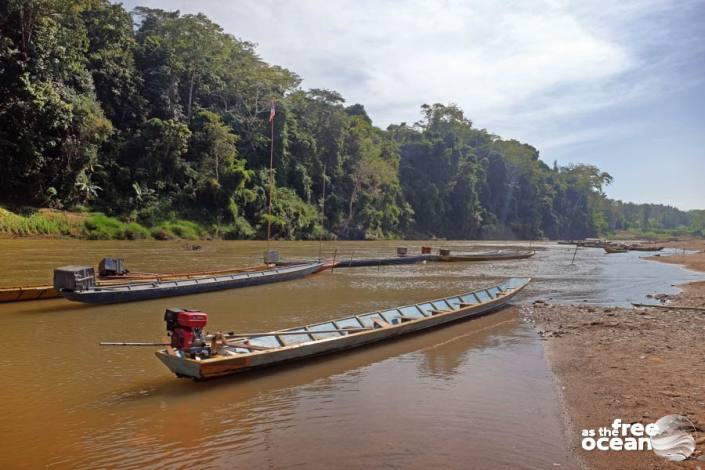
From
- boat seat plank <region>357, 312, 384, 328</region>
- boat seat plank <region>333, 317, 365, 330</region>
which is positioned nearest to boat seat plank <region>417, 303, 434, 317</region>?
boat seat plank <region>357, 312, 384, 328</region>

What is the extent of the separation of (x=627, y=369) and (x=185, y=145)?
48.0 m

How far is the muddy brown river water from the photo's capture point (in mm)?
5457

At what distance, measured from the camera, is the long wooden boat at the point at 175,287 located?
1461 centimetres

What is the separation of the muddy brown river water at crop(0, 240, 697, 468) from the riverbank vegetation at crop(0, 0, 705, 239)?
99.9ft

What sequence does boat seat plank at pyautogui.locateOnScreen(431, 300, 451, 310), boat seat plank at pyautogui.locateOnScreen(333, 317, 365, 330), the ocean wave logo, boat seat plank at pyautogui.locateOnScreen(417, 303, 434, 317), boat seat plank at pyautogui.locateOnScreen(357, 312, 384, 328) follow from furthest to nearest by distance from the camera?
boat seat plank at pyautogui.locateOnScreen(431, 300, 451, 310), boat seat plank at pyautogui.locateOnScreen(417, 303, 434, 317), boat seat plank at pyautogui.locateOnScreen(357, 312, 384, 328), boat seat plank at pyautogui.locateOnScreen(333, 317, 365, 330), the ocean wave logo

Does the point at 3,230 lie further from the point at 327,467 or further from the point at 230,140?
the point at 327,467

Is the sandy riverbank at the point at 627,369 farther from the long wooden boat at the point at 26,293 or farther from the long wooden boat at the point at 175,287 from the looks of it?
the long wooden boat at the point at 26,293

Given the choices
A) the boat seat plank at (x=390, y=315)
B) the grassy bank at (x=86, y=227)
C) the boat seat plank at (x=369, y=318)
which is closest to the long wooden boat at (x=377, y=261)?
the boat seat plank at (x=390, y=315)

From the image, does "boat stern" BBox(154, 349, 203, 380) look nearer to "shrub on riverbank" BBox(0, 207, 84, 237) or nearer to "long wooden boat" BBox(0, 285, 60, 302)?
"long wooden boat" BBox(0, 285, 60, 302)

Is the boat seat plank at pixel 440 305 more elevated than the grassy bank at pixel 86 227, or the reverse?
the grassy bank at pixel 86 227

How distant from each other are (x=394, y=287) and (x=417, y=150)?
8152 centimetres

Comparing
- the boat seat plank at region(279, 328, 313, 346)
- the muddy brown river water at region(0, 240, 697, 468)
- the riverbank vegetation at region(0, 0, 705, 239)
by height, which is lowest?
the muddy brown river water at region(0, 240, 697, 468)

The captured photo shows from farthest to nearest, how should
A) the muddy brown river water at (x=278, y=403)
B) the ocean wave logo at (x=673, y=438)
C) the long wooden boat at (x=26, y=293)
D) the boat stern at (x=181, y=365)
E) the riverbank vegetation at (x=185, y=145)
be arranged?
the riverbank vegetation at (x=185, y=145), the long wooden boat at (x=26, y=293), the boat stern at (x=181, y=365), the muddy brown river water at (x=278, y=403), the ocean wave logo at (x=673, y=438)

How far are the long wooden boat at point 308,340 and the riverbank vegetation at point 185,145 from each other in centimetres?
3348
